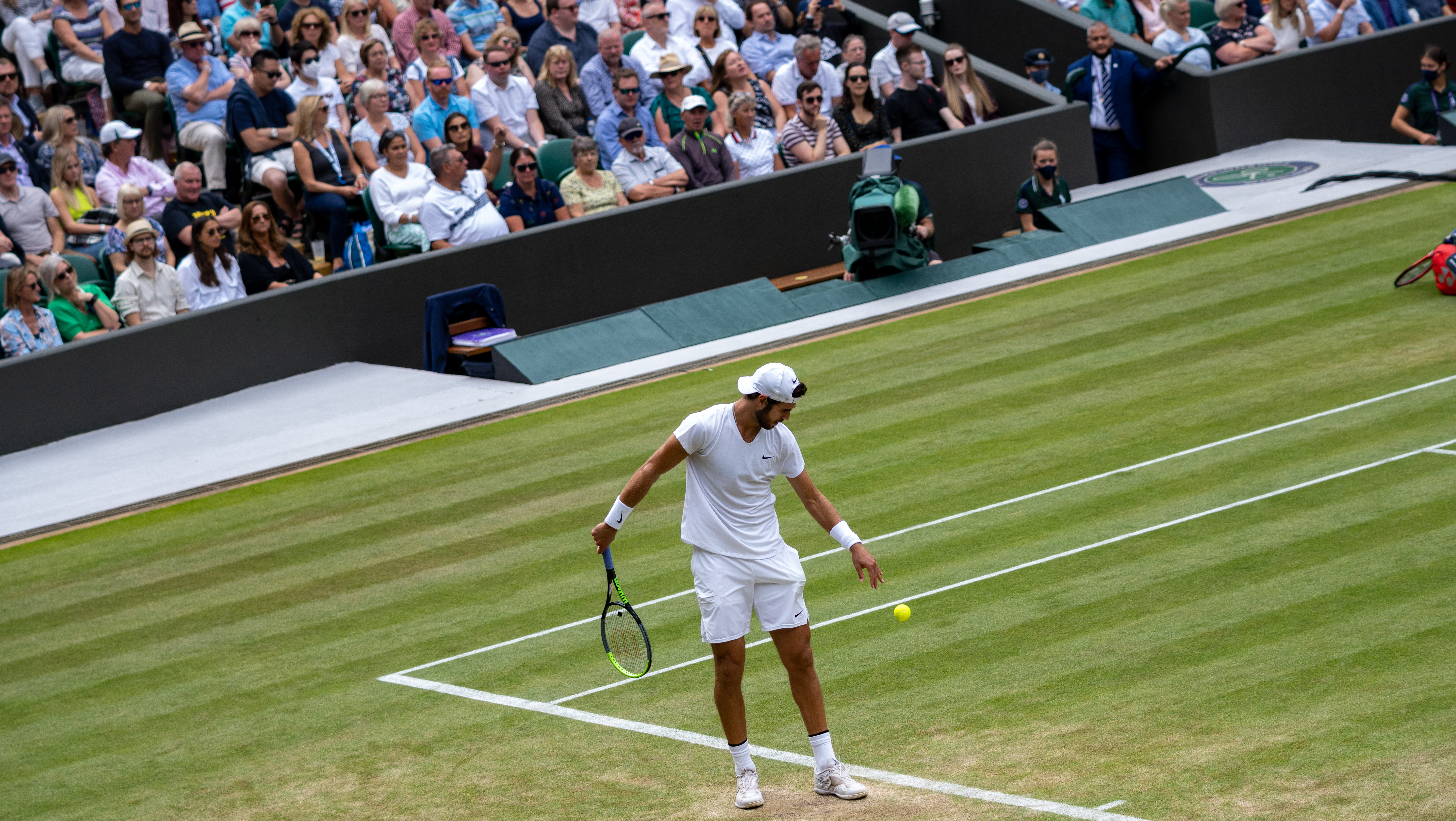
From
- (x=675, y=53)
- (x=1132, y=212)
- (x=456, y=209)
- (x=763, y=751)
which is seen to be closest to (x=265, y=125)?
(x=456, y=209)

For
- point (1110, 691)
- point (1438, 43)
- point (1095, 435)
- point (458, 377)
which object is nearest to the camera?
point (1110, 691)

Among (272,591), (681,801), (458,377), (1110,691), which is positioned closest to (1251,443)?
(1110,691)

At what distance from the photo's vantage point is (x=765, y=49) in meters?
23.0

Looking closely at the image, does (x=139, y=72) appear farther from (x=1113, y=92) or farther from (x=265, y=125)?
(x=1113, y=92)

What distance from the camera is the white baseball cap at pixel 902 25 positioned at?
2203 cm

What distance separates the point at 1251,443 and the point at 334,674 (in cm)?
683

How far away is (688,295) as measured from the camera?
19.3 m

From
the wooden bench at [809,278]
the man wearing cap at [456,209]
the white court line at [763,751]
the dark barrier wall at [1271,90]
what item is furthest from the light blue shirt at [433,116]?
the white court line at [763,751]

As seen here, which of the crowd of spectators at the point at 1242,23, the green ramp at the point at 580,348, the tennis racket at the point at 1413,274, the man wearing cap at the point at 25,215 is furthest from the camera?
the crowd of spectators at the point at 1242,23

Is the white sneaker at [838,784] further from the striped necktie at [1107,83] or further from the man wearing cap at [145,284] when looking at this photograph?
the striped necktie at [1107,83]

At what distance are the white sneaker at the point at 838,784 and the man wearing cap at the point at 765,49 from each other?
53.4 feet

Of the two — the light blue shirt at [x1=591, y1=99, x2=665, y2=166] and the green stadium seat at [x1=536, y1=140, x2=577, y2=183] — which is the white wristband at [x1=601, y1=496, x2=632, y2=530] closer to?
the green stadium seat at [x1=536, y1=140, x2=577, y2=183]

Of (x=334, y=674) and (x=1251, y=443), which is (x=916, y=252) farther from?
(x=334, y=674)

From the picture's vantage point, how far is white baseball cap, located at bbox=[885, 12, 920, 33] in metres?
22.0
